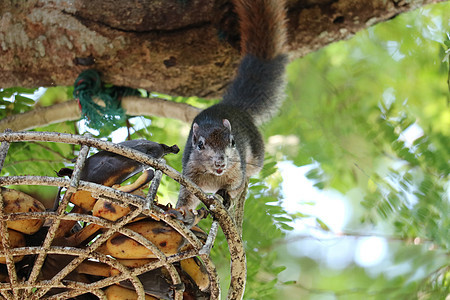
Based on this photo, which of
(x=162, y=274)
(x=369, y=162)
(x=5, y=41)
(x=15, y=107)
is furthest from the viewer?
(x=15, y=107)

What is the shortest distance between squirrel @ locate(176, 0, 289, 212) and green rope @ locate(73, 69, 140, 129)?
10.0 inches

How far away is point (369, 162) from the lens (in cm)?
164

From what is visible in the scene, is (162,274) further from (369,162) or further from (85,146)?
(369,162)

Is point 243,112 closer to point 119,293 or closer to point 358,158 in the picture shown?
point 358,158

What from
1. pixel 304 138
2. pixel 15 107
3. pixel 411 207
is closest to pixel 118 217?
pixel 411 207

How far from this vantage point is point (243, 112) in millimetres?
1810

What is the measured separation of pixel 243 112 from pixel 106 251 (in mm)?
1061

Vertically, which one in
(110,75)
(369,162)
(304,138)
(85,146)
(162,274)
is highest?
(110,75)

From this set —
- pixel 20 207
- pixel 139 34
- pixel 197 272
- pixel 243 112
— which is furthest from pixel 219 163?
pixel 20 207

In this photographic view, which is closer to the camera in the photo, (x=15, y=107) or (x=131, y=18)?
(x=131, y=18)

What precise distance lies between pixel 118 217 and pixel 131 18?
3.17 ft

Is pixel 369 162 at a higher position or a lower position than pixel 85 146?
higher

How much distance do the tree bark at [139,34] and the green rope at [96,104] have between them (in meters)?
0.04

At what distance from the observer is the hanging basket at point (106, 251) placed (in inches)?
28.6
